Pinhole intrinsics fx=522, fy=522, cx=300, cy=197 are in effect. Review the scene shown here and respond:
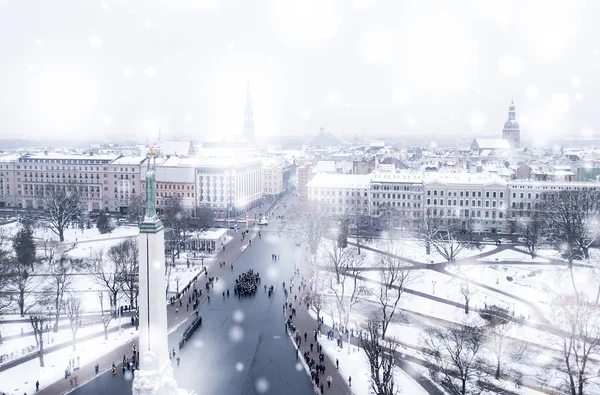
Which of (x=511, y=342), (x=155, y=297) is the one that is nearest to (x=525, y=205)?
(x=511, y=342)

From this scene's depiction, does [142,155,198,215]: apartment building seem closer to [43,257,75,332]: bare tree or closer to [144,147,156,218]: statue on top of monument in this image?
[43,257,75,332]: bare tree

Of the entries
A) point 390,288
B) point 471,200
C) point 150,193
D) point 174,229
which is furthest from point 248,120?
point 150,193

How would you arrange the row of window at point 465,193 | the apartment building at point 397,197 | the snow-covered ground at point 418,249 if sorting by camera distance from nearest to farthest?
the snow-covered ground at point 418,249 → the row of window at point 465,193 → the apartment building at point 397,197

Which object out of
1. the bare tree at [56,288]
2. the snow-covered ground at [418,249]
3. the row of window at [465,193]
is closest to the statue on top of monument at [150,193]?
the bare tree at [56,288]

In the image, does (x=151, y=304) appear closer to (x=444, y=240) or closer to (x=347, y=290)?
(x=347, y=290)

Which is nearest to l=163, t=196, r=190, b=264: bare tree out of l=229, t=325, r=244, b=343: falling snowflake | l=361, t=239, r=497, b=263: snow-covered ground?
l=229, t=325, r=244, b=343: falling snowflake

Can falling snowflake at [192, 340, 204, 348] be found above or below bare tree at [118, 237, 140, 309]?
below

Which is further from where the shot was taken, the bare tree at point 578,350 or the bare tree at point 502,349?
the bare tree at point 502,349

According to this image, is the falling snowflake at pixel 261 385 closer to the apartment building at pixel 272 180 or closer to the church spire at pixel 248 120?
the apartment building at pixel 272 180
